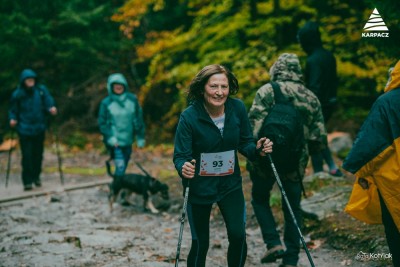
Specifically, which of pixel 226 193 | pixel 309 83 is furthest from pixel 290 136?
pixel 309 83

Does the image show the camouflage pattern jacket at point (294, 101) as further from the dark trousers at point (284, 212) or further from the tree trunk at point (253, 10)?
the tree trunk at point (253, 10)

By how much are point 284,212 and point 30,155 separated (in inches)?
257

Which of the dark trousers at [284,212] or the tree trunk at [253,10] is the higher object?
the tree trunk at [253,10]

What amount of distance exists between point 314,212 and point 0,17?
49.0ft

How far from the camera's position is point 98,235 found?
668cm

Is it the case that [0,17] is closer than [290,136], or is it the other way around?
[290,136]

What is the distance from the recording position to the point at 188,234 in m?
6.85

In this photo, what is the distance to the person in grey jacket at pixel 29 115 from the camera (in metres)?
9.65

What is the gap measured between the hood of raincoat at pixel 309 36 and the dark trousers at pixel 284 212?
9.46ft

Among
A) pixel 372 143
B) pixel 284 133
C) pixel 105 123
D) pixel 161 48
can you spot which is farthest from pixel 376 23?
pixel 161 48

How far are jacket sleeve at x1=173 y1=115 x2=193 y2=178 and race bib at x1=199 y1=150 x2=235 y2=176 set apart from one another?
14 cm

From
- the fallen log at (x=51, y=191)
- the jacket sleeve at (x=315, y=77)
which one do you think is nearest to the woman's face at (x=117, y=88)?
the fallen log at (x=51, y=191)

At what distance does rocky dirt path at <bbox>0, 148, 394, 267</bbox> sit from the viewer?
559 centimetres

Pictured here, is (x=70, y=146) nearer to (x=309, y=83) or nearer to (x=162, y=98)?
(x=162, y=98)
